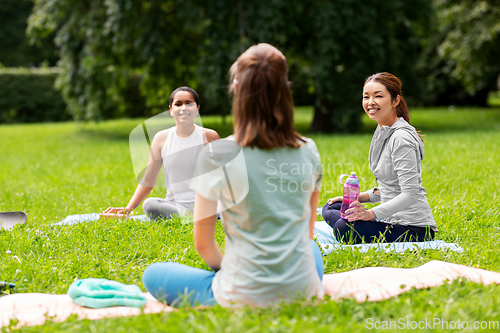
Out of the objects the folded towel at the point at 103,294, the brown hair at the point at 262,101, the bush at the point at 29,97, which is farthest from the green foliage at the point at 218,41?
the bush at the point at 29,97

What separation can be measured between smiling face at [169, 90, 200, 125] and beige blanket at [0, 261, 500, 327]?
1.86 m

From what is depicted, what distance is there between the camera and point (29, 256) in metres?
3.43

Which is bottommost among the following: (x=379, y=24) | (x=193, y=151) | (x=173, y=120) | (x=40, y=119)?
(x=40, y=119)

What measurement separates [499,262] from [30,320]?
118 inches

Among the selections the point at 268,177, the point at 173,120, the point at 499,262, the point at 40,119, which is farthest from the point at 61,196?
the point at 40,119

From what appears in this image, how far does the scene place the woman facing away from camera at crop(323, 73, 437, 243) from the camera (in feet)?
10.6

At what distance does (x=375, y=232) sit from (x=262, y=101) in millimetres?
1991

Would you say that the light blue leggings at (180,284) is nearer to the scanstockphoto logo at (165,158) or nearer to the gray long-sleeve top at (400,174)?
the gray long-sleeve top at (400,174)

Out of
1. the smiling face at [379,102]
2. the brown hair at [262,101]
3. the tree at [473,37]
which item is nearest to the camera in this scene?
the brown hair at [262,101]

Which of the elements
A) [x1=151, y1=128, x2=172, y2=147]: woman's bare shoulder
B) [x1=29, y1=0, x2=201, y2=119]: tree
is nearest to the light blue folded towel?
[x1=151, y1=128, x2=172, y2=147]: woman's bare shoulder

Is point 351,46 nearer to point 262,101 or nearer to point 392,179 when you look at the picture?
point 392,179

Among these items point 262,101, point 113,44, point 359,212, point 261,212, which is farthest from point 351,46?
point 261,212

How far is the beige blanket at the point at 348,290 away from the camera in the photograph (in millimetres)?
2398

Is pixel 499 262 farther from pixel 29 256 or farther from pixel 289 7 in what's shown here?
pixel 289 7
